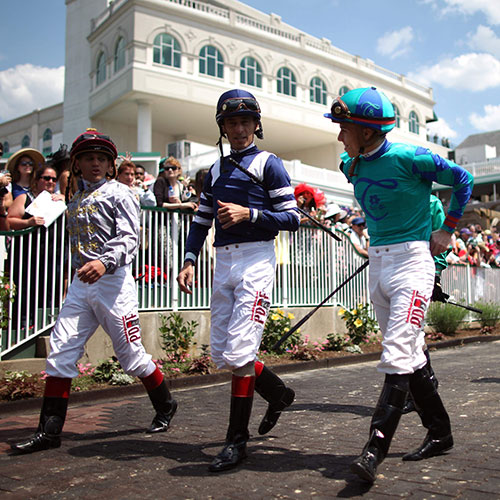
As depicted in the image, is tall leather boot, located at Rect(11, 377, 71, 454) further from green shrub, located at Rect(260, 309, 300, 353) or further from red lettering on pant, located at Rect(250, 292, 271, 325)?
green shrub, located at Rect(260, 309, 300, 353)

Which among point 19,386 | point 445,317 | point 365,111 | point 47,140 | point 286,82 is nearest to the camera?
point 365,111

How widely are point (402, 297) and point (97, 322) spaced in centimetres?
229

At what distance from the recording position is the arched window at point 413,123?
5730 cm

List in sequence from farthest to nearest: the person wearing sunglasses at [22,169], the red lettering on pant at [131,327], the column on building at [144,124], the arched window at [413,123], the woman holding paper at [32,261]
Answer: the arched window at [413,123], the column on building at [144,124], the person wearing sunglasses at [22,169], the woman holding paper at [32,261], the red lettering on pant at [131,327]

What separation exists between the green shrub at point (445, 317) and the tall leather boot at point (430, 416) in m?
9.94

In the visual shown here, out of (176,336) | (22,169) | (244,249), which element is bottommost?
(176,336)

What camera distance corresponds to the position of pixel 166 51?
133 feet

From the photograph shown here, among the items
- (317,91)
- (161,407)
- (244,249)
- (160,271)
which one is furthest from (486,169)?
(244,249)

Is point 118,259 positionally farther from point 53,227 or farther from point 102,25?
point 102,25

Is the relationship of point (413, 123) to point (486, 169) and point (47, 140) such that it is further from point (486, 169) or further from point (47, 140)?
point (47, 140)

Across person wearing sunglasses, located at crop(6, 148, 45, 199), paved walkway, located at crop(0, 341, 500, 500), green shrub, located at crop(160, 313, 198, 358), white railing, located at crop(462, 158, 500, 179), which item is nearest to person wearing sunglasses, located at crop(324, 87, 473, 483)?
paved walkway, located at crop(0, 341, 500, 500)

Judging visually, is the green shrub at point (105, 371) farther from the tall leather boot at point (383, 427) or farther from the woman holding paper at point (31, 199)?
the tall leather boot at point (383, 427)

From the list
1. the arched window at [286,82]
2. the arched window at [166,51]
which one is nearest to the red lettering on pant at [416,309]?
the arched window at [166,51]

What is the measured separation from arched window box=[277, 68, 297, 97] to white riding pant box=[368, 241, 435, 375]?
44539 mm
